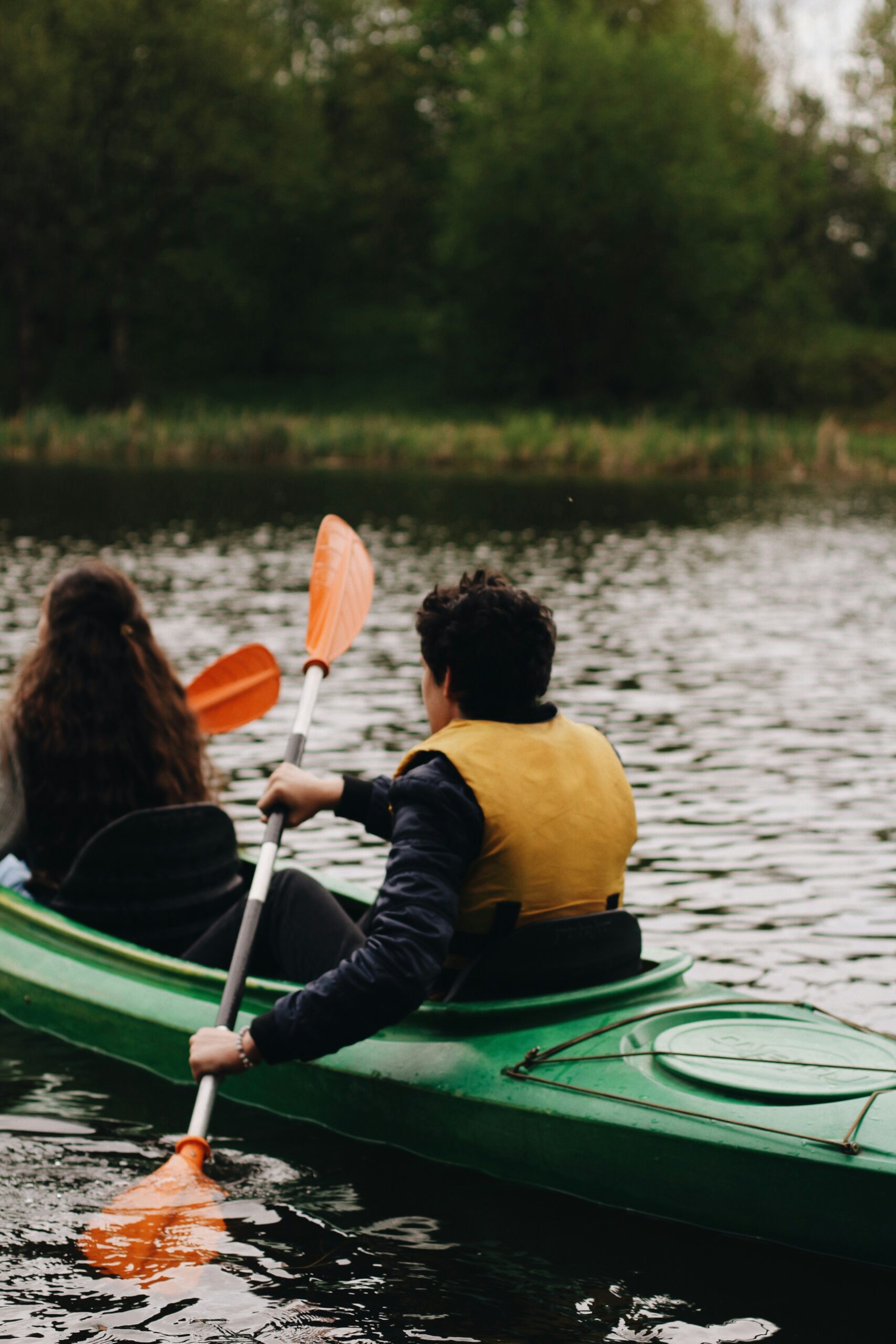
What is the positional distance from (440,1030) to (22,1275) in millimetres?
1036

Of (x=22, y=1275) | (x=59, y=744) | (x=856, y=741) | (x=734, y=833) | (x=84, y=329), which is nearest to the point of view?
(x=22, y=1275)

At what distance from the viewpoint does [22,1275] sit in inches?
129

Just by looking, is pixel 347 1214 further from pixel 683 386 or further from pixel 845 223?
pixel 845 223

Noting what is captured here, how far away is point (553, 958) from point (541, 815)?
39 centimetres

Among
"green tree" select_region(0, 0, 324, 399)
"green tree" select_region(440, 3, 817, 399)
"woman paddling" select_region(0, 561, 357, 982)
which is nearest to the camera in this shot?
"woman paddling" select_region(0, 561, 357, 982)

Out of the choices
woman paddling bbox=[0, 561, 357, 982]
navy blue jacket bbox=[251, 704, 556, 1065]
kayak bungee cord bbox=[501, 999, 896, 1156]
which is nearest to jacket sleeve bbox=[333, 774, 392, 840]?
woman paddling bbox=[0, 561, 357, 982]

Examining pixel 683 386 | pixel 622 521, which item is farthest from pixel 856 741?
pixel 683 386

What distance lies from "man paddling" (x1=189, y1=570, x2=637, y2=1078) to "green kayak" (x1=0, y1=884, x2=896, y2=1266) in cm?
28

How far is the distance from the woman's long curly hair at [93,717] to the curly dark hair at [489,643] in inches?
43.9

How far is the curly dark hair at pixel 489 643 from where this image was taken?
3.22m

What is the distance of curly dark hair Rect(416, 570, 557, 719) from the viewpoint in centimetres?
322

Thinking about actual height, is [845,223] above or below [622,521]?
above

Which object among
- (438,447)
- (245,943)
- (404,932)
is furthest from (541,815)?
(438,447)

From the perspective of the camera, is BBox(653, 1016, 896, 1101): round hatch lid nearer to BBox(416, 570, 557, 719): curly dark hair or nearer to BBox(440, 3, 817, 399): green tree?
BBox(416, 570, 557, 719): curly dark hair
